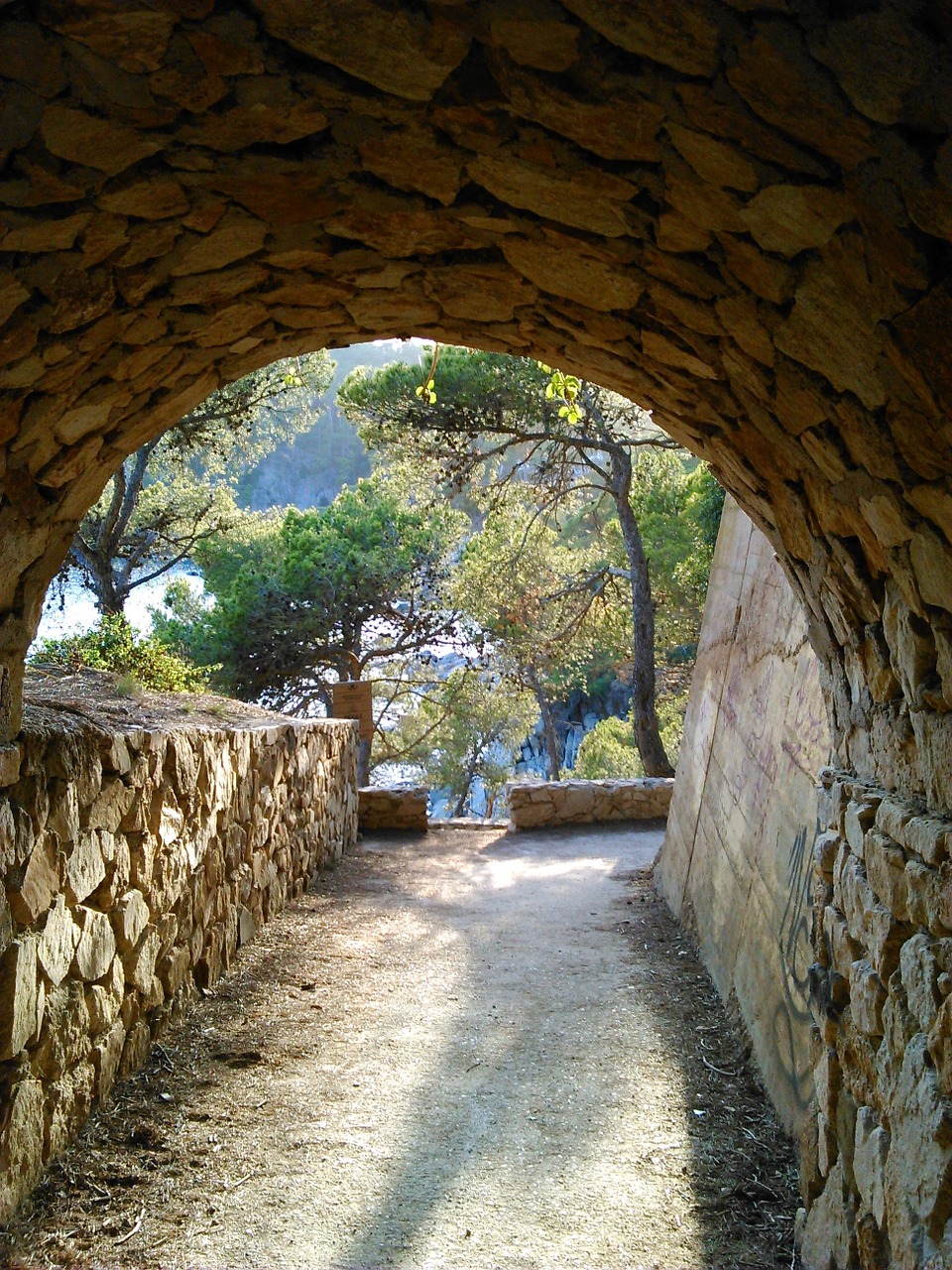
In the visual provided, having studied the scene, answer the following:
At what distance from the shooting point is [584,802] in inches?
405

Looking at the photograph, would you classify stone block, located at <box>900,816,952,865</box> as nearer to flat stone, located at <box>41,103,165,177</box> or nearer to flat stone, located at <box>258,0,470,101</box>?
flat stone, located at <box>258,0,470,101</box>

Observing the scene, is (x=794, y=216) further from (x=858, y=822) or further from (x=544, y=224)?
(x=858, y=822)

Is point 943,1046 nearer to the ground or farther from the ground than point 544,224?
nearer to the ground

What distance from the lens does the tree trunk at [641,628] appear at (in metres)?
11.1

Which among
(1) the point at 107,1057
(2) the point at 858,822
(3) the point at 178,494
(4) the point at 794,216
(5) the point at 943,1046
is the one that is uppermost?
(3) the point at 178,494

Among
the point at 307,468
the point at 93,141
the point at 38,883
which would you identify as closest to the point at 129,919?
the point at 38,883

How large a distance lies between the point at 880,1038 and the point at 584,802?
8.41 metres

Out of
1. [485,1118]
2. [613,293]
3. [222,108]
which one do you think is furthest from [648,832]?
[222,108]

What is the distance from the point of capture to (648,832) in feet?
32.0

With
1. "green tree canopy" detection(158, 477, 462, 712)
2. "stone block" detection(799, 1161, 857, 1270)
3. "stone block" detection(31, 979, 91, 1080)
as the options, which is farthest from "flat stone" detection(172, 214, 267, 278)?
"green tree canopy" detection(158, 477, 462, 712)

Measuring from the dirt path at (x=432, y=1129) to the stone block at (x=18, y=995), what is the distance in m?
0.43

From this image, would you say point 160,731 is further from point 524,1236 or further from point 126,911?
point 524,1236

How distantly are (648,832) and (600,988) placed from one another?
17.9 ft

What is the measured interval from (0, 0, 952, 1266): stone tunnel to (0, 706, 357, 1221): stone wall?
0.39 metres
